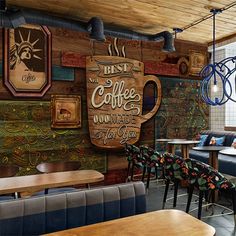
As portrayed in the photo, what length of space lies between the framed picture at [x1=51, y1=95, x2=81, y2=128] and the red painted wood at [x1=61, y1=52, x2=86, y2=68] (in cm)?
61

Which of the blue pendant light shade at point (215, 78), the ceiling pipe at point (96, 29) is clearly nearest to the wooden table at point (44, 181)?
the ceiling pipe at point (96, 29)

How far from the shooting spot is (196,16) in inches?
195

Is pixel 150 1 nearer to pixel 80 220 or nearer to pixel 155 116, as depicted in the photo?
pixel 155 116

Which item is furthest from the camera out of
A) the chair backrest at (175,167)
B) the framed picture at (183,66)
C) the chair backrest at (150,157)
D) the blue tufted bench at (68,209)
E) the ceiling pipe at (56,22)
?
the framed picture at (183,66)

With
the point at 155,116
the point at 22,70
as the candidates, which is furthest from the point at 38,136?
the point at 155,116

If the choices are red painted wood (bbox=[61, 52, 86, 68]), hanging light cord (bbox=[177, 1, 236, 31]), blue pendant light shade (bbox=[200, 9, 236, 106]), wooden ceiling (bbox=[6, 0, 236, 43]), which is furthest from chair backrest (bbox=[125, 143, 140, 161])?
hanging light cord (bbox=[177, 1, 236, 31])

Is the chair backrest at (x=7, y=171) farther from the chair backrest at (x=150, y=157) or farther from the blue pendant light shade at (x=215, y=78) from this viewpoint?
the blue pendant light shade at (x=215, y=78)

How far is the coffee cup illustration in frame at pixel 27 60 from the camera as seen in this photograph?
15.2 feet

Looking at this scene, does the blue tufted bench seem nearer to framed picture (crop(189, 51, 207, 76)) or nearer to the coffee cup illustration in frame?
the coffee cup illustration in frame

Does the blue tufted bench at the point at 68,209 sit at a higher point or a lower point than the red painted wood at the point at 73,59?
lower

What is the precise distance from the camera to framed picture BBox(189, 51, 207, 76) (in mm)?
6562

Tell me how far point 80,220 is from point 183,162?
6.29 feet

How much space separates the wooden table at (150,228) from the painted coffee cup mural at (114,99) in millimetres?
3663

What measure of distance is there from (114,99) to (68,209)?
3693 mm
